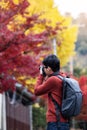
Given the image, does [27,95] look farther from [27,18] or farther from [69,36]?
[27,18]

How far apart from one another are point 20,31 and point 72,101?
5090 millimetres

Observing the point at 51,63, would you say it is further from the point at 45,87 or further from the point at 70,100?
the point at 70,100

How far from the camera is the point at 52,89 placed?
7.81 meters

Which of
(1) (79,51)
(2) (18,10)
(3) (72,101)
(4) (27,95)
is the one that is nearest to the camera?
(3) (72,101)

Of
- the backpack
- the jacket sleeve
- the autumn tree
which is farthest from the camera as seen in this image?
the autumn tree

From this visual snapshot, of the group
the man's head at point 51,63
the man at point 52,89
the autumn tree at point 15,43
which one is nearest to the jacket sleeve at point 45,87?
the man at point 52,89

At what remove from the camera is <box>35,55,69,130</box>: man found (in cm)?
761

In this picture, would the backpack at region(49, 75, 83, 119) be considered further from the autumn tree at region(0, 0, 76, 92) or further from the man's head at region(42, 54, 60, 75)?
the autumn tree at region(0, 0, 76, 92)

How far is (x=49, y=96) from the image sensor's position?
7.84 meters

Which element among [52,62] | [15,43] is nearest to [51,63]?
[52,62]

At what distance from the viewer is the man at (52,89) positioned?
7.61 m

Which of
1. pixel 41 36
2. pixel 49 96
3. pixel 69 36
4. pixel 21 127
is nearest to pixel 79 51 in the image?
pixel 69 36

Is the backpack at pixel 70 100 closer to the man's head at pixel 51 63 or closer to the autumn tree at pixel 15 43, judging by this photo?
the man's head at pixel 51 63

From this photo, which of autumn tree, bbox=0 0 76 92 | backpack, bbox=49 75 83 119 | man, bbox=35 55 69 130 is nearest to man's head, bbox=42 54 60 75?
man, bbox=35 55 69 130
